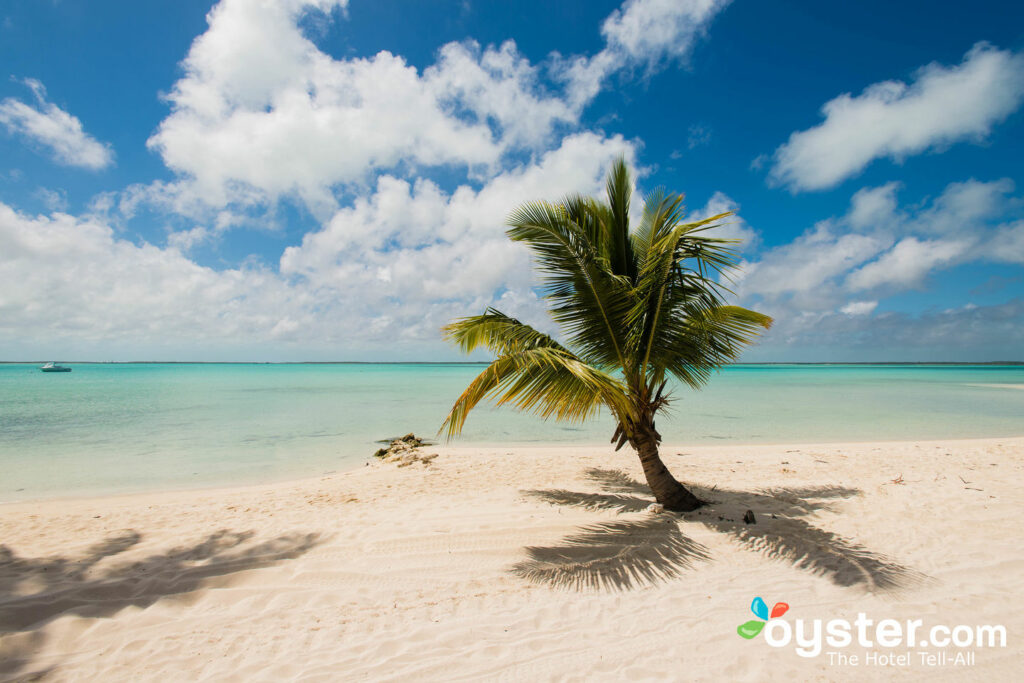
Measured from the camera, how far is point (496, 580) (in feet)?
13.3

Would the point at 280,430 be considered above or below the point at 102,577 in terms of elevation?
below

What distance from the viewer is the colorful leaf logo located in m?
3.20

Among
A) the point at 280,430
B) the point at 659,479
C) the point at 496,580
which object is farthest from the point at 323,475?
the point at 280,430

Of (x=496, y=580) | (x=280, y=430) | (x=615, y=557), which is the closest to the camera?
(x=496, y=580)

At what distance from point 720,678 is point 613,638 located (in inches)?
28.5

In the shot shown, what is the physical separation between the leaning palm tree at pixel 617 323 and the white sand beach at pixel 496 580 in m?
1.40

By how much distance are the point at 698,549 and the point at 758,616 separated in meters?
1.18

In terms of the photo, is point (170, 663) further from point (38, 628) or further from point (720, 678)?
point (720, 678)

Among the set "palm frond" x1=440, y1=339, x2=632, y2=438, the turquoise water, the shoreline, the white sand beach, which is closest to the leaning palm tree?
"palm frond" x1=440, y1=339, x2=632, y2=438

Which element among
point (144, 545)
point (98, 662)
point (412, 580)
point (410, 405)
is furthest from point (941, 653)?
point (410, 405)

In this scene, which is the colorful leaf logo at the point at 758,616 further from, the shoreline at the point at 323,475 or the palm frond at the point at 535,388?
the shoreline at the point at 323,475

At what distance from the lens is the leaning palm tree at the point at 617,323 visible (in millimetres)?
5152

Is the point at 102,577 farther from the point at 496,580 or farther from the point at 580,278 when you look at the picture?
the point at 580,278

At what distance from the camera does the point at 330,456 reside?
456 inches
